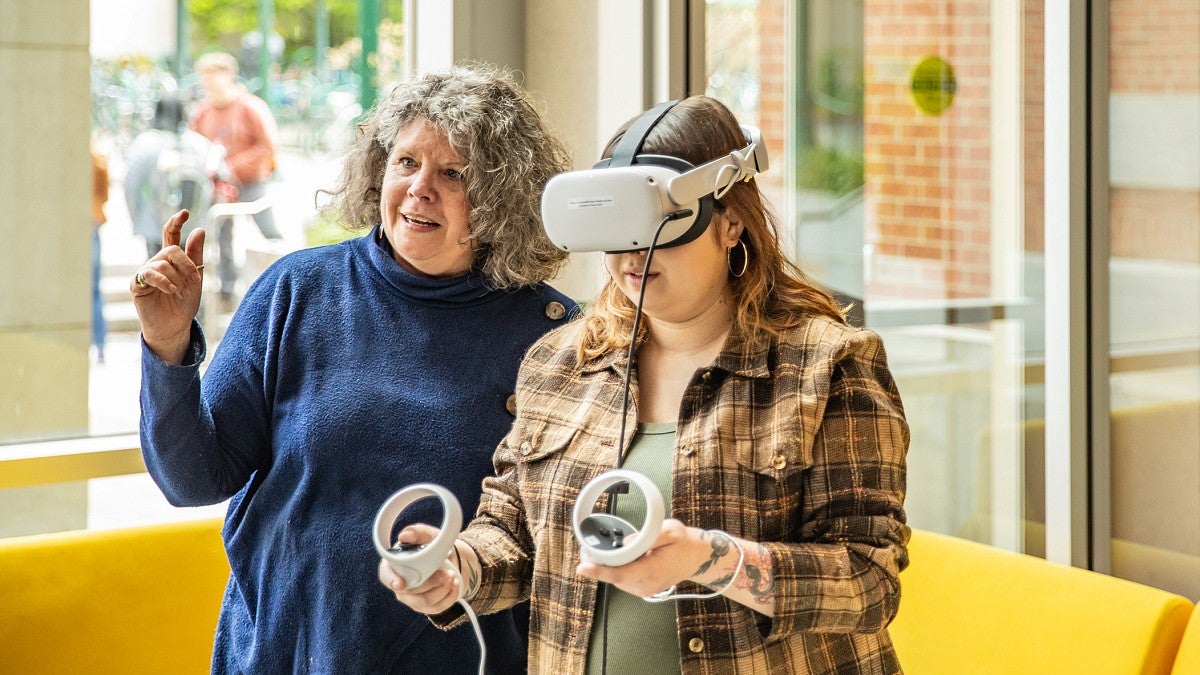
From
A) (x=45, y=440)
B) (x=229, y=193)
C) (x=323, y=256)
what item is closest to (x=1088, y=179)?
(x=323, y=256)

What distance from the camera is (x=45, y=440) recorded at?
2672 mm

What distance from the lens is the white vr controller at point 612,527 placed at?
3.71 feet

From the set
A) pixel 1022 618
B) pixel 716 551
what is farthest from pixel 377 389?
pixel 1022 618

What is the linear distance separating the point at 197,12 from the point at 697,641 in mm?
2067

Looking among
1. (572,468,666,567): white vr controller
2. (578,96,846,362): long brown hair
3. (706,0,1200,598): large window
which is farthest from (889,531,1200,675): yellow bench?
(572,468,666,567): white vr controller

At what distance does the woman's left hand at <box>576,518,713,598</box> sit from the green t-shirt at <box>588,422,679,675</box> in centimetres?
18

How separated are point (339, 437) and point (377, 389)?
87 mm

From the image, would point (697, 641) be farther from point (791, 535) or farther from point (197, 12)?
point (197, 12)

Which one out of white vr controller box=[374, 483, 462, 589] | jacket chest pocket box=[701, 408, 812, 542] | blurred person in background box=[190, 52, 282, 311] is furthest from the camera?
blurred person in background box=[190, 52, 282, 311]

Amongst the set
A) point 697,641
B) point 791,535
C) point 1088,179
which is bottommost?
point 697,641

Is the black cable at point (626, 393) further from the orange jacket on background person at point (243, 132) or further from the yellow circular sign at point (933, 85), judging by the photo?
the orange jacket on background person at point (243, 132)

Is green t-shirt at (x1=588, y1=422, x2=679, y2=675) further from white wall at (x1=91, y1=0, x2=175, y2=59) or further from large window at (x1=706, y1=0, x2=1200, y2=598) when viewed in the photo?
white wall at (x1=91, y1=0, x2=175, y2=59)

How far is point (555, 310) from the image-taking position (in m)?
1.85

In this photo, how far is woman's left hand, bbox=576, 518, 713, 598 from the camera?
1.17 m
